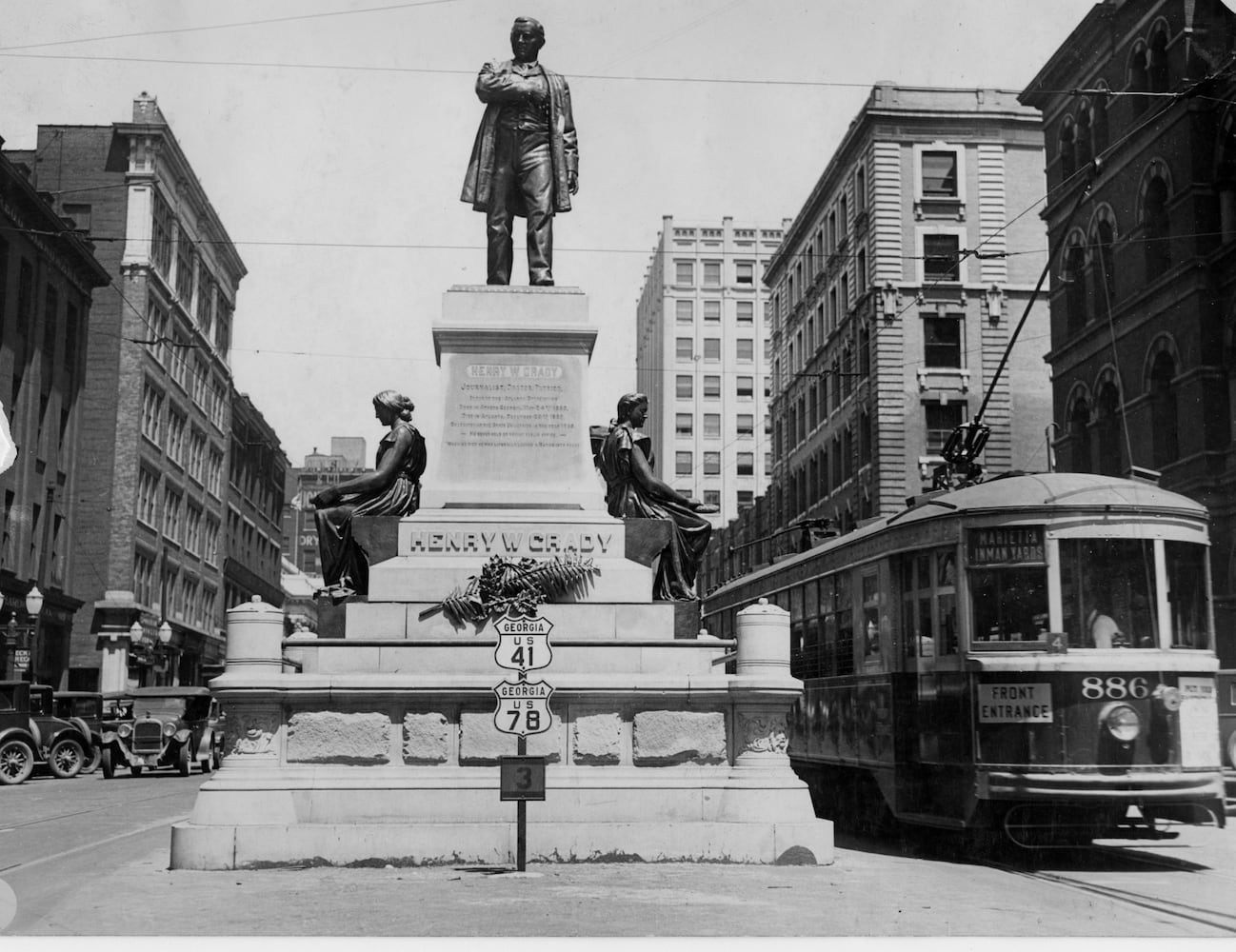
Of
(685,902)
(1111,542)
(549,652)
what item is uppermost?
(1111,542)

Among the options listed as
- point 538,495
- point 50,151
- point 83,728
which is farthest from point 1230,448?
point 50,151

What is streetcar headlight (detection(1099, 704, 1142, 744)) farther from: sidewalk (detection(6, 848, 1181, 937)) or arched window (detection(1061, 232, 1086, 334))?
arched window (detection(1061, 232, 1086, 334))

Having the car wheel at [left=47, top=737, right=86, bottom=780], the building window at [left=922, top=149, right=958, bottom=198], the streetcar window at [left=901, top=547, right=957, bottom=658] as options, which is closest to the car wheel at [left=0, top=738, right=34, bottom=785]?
the car wheel at [left=47, top=737, right=86, bottom=780]

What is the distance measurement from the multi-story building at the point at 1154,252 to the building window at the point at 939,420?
832cm

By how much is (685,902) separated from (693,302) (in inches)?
3833

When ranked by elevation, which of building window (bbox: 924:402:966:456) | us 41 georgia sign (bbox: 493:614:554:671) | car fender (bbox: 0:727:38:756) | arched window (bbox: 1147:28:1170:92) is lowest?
car fender (bbox: 0:727:38:756)

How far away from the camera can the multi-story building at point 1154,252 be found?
2998 centimetres

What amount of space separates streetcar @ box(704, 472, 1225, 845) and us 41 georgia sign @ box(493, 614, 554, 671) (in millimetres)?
4969

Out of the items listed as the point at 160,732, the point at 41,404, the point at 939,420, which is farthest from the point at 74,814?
the point at 939,420

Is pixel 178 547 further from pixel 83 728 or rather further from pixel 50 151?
pixel 83 728

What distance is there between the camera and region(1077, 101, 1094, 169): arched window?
36406 mm

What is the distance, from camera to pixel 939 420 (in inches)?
1903

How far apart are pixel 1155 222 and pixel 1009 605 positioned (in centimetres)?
2214

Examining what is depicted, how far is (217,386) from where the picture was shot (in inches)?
2707
